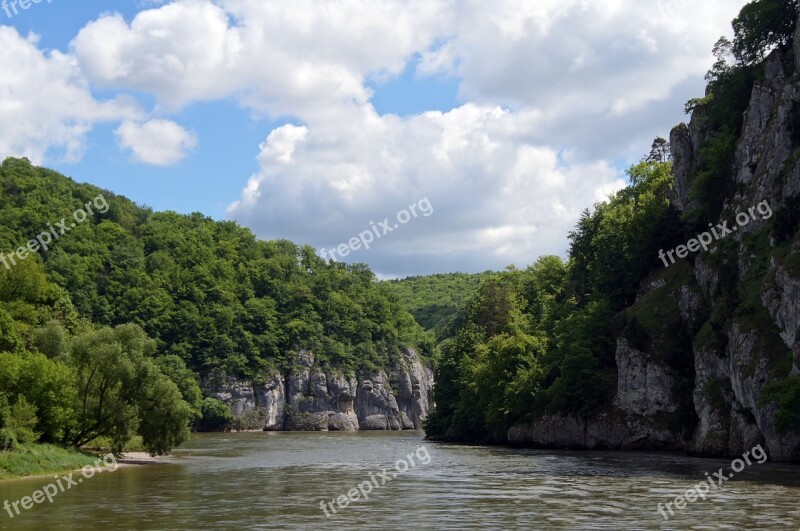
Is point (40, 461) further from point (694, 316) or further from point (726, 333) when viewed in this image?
point (694, 316)

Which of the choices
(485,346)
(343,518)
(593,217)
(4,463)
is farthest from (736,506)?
(593,217)

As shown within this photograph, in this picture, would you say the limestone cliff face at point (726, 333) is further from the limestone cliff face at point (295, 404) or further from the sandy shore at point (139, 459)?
the limestone cliff face at point (295, 404)

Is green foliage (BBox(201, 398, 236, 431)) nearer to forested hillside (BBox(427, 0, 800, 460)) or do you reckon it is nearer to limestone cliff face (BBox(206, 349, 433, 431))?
limestone cliff face (BBox(206, 349, 433, 431))

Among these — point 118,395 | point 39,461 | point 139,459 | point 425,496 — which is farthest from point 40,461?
point 425,496

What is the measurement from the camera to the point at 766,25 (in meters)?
85.9

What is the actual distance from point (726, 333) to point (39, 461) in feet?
169

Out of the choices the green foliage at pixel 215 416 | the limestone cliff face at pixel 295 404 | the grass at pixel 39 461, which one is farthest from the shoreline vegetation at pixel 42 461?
the limestone cliff face at pixel 295 404

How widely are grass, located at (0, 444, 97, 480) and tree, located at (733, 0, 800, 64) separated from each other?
7056 cm

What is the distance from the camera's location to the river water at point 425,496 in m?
34.1

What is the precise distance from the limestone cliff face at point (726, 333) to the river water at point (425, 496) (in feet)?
20.0

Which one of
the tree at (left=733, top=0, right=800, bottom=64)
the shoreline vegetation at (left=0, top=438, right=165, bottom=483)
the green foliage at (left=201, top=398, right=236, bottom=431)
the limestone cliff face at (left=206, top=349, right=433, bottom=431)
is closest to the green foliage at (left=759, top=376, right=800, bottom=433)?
the tree at (left=733, top=0, right=800, bottom=64)

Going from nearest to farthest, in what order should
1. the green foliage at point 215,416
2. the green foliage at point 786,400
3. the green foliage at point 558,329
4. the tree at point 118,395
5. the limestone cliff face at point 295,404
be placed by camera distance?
the green foliage at point 786,400 → the tree at point 118,395 → the green foliage at point 558,329 → the green foliage at point 215,416 → the limestone cliff face at point 295,404

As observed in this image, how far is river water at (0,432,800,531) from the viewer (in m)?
34.1

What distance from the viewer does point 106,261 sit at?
641 feet
